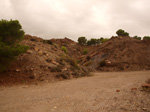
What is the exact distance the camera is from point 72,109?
441 cm

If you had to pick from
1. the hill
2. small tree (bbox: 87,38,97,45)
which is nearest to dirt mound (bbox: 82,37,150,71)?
the hill

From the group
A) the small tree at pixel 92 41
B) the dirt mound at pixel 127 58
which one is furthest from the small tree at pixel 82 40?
the dirt mound at pixel 127 58

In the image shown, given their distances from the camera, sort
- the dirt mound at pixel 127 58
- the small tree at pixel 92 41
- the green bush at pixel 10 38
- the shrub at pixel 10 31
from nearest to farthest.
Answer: the green bush at pixel 10 38
the shrub at pixel 10 31
the dirt mound at pixel 127 58
the small tree at pixel 92 41

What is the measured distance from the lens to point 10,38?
10922mm

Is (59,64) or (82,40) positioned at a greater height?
(82,40)

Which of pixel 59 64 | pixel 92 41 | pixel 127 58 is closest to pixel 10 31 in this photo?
pixel 59 64

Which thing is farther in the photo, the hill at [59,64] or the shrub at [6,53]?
the hill at [59,64]

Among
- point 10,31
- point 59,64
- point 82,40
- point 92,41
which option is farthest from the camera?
point 82,40

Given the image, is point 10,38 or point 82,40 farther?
point 82,40

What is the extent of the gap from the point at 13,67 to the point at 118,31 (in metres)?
56.0

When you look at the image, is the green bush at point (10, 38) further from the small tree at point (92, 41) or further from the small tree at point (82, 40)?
the small tree at point (92, 41)

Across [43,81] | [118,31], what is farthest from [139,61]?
[118,31]

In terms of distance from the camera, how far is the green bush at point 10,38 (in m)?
9.44

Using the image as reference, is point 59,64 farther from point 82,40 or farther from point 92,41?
point 92,41
